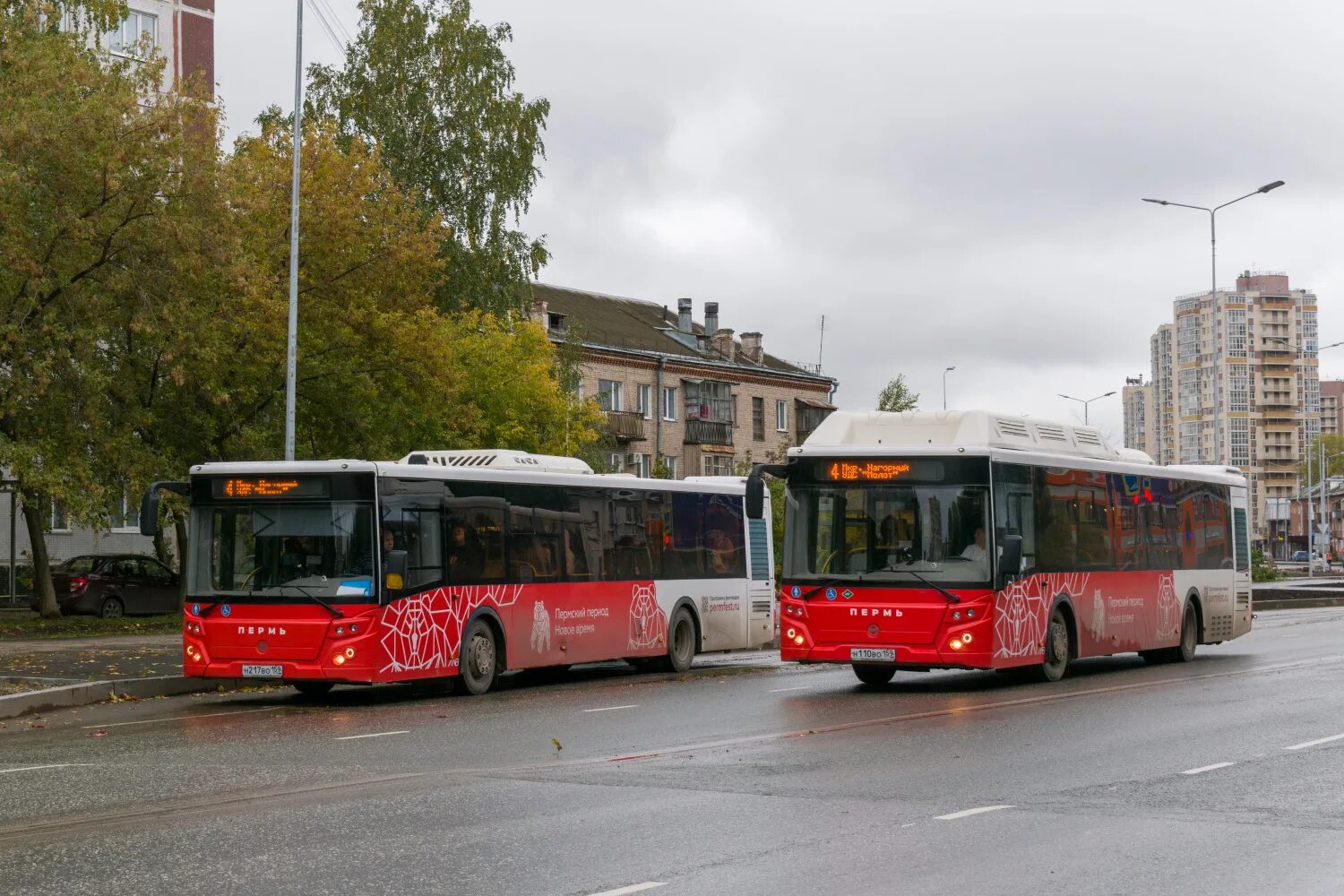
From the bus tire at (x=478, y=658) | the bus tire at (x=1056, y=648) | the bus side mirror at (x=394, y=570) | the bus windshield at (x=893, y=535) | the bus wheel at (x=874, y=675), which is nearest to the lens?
the bus side mirror at (x=394, y=570)

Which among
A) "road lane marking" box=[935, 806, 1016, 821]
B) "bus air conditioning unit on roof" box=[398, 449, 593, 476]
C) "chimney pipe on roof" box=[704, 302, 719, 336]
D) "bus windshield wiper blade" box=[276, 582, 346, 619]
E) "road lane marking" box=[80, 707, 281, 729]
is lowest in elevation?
"road lane marking" box=[80, 707, 281, 729]

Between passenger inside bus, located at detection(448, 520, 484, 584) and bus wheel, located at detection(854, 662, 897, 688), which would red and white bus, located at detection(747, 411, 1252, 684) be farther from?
passenger inside bus, located at detection(448, 520, 484, 584)

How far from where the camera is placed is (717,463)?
81250 millimetres

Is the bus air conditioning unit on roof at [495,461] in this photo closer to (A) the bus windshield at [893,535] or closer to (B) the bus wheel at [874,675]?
(A) the bus windshield at [893,535]

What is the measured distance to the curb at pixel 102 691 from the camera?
58.9ft

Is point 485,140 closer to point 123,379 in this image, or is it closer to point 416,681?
point 123,379

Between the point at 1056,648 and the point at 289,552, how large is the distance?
940cm

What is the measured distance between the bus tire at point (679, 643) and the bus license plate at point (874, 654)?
5187mm

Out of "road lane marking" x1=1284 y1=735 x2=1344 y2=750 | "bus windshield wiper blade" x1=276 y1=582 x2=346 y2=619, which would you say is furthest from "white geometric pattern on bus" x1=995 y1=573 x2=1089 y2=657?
"bus windshield wiper blade" x1=276 y1=582 x2=346 y2=619

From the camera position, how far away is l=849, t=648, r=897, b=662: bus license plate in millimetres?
19734

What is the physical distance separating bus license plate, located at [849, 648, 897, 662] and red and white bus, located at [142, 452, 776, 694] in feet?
13.6

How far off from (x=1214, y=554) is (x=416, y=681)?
12.4 m

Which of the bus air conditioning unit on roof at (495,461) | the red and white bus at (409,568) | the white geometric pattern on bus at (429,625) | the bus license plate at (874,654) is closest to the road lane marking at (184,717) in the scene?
the red and white bus at (409,568)

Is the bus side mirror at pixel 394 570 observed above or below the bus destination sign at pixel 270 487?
below
